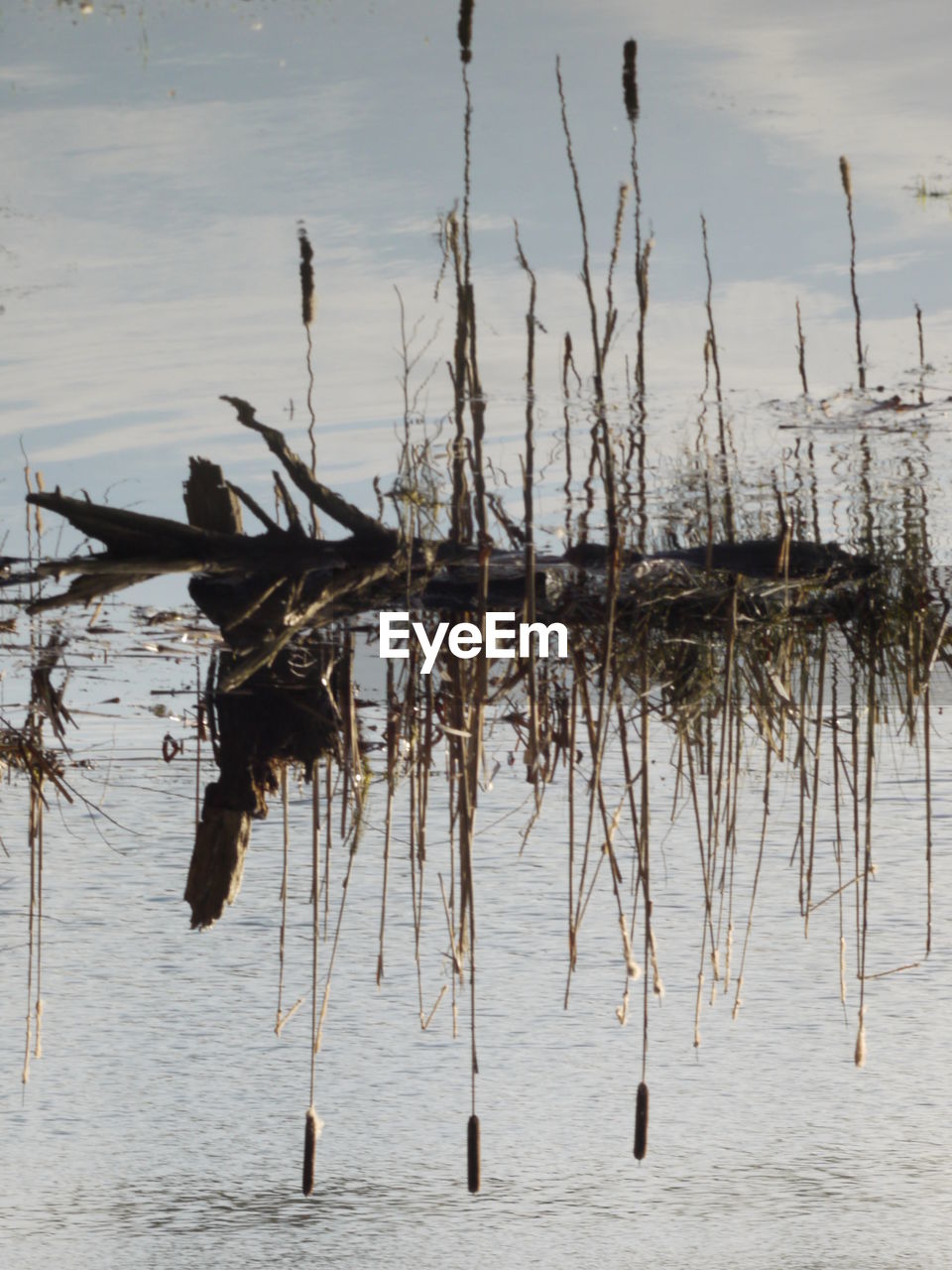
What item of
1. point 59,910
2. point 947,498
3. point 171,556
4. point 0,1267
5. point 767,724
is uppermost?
point 947,498

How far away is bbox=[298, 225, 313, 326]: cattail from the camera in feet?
7.84

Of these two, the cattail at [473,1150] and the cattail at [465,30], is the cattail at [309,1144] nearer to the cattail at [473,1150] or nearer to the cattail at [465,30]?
the cattail at [473,1150]

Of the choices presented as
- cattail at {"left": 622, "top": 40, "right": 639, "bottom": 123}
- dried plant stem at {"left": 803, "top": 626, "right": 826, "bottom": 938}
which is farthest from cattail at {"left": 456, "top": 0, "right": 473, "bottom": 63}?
dried plant stem at {"left": 803, "top": 626, "right": 826, "bottom": 938}

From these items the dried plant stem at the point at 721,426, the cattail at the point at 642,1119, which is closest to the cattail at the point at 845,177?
the dried plant stem at the point at 721,426

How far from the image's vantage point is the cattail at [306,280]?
239cm

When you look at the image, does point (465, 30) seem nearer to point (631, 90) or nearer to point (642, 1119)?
point (631, 90)

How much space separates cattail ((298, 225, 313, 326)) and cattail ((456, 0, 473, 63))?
2.02 feet

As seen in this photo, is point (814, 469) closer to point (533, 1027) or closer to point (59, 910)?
point (533, 1027)

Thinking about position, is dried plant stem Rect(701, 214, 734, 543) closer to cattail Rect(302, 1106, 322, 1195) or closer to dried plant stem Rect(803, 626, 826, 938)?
dried plant stem Rect(803, 626, 826, 938)

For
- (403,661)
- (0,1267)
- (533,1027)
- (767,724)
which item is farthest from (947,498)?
(0,1267)

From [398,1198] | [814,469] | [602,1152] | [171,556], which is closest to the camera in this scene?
[171,556]

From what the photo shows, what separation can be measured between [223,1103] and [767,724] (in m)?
1.61

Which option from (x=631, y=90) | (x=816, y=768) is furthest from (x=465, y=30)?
(x=816, y=768)

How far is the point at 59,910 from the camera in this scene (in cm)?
444
